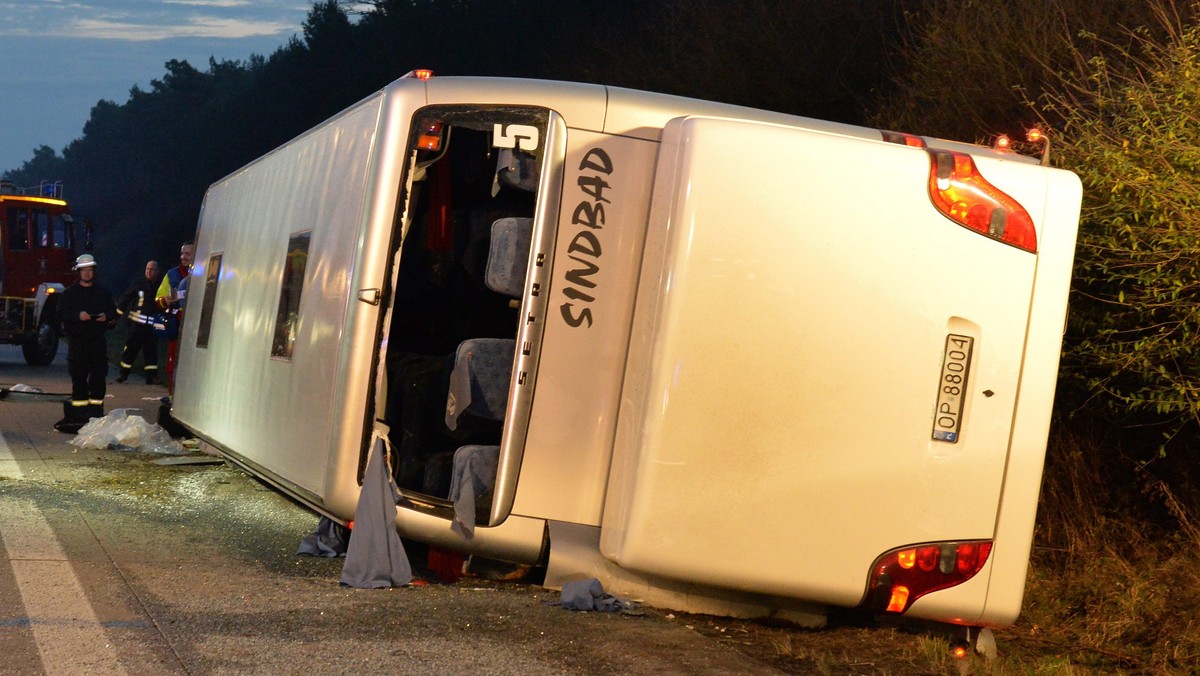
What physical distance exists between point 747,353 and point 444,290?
2.94 meters

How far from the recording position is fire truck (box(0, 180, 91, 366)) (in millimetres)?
22289

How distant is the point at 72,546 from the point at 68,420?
601 cm

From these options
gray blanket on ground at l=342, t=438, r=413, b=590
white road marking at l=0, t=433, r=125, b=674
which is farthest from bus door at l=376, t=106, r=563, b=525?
white road marking at l=0, t=433, r=125, b=674

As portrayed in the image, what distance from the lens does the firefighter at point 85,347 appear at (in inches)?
484

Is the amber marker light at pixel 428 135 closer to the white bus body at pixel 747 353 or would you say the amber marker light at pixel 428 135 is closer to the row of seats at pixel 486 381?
the white bus body at pixel 747 353

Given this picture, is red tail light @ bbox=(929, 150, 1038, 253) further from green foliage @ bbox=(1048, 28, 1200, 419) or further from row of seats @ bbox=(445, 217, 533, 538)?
row of seats @ bbox=(445, 217, 533, 538)

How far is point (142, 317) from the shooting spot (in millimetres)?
16125

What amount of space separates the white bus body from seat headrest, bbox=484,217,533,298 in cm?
15

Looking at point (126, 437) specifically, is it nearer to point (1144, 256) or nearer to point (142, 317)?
point (142, 317)

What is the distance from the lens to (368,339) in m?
5.53

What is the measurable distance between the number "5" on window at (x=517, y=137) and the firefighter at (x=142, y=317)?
11.3 meters

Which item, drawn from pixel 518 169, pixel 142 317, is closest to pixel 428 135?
pixel 518 169

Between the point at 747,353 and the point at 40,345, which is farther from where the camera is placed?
the point at 40,345

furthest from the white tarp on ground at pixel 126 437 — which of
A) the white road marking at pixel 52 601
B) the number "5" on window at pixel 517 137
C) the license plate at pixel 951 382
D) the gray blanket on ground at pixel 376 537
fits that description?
the license plate at pixel 951 382
